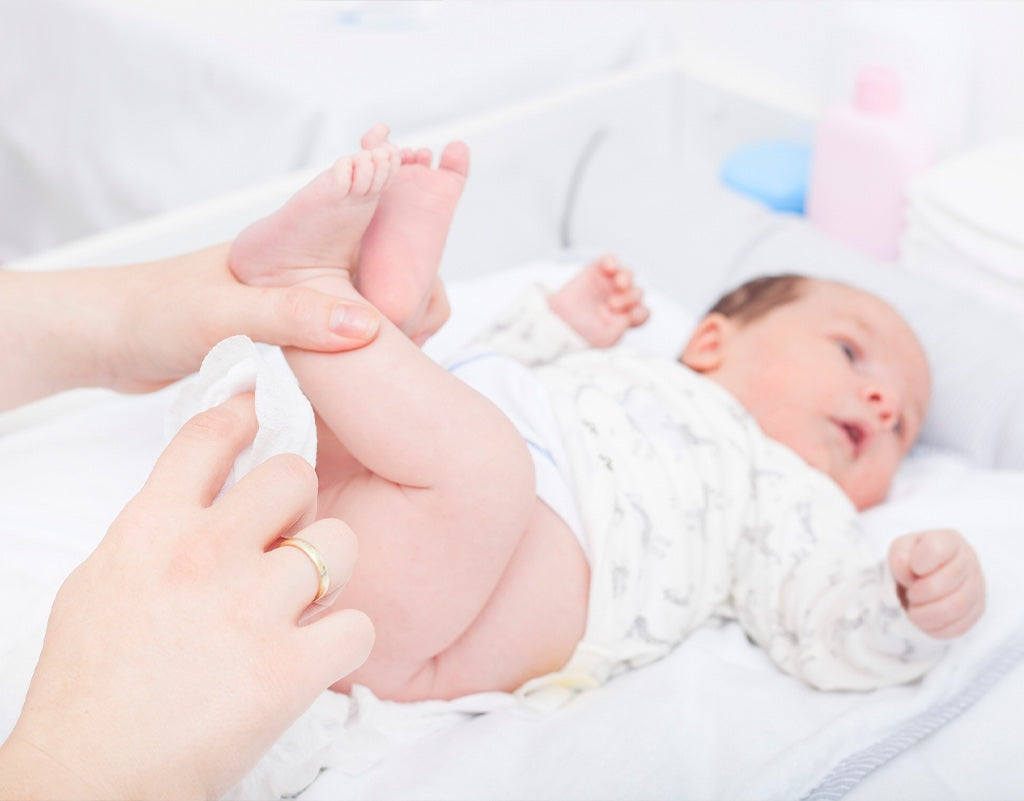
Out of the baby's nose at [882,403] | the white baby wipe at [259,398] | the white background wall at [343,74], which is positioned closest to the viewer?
the white baby wipe at [259,398]

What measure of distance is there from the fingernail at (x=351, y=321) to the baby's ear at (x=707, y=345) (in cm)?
46

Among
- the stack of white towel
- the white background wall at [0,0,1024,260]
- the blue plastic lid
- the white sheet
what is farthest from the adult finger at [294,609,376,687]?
the blue plastic lid

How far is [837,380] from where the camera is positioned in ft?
2.94

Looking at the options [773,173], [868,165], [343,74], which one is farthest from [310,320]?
[773,173]

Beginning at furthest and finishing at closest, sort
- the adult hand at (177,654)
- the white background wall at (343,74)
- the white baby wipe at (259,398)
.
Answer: the white background wall at (343,74) < the white baby wipe at (259,398) < the adult hand at (177,654)

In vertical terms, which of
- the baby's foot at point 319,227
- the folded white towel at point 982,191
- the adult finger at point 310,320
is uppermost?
the baby's foot at point 319,227

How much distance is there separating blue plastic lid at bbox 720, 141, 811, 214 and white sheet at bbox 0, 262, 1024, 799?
67cm

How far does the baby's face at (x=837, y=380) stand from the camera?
0.90m

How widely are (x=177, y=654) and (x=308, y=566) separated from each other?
6cm

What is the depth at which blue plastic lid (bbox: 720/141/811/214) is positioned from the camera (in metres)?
1.34

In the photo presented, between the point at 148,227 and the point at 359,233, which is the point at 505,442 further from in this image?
the point at 148,227

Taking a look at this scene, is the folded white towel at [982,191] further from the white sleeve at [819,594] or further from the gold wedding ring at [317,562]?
the gold wedding ring at [317,562]

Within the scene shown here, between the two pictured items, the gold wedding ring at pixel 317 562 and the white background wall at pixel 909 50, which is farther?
the white background wall at pixel 909 50

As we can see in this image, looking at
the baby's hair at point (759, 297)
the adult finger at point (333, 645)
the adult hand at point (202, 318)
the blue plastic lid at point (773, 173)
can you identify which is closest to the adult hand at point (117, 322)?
the adult hand at point (202, 318)
